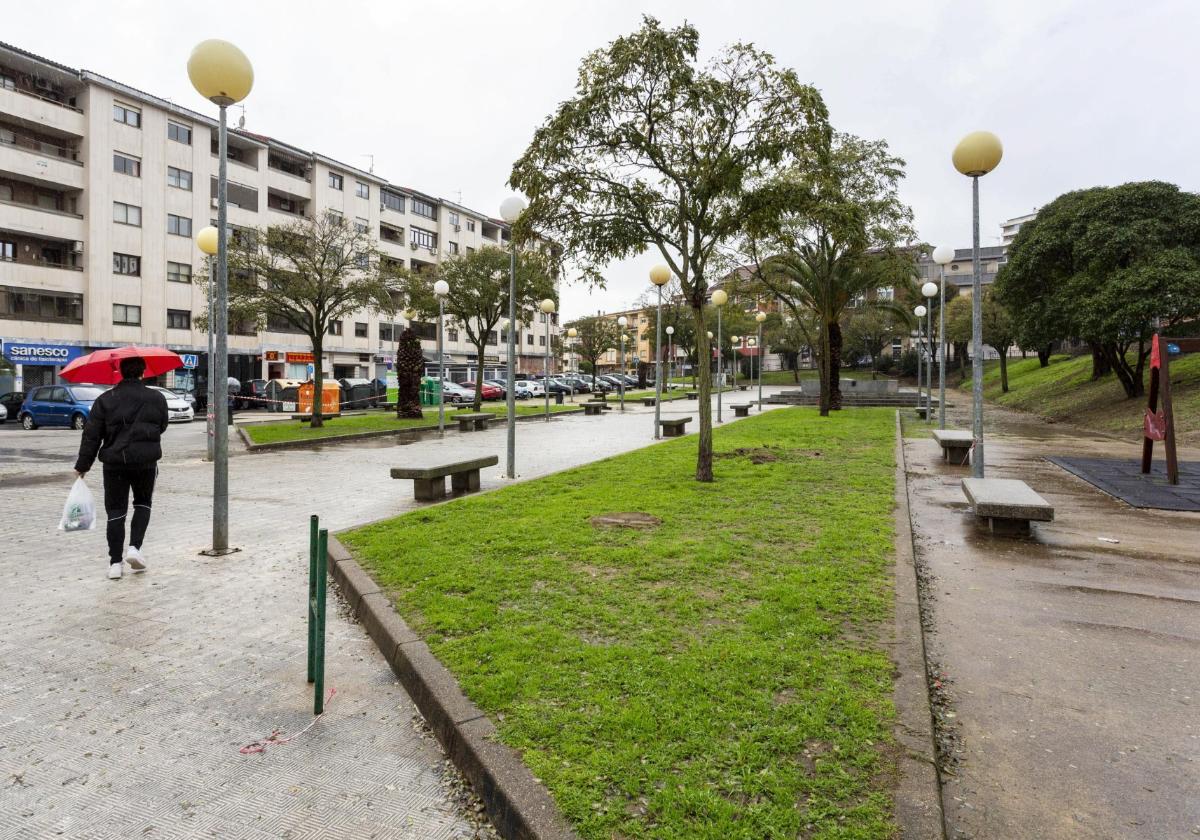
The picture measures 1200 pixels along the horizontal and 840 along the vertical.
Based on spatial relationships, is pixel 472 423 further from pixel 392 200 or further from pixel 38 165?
pixel 392 200

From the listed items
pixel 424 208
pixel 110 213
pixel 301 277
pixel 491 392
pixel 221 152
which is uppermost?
pixel 424 208

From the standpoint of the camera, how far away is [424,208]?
197 ft

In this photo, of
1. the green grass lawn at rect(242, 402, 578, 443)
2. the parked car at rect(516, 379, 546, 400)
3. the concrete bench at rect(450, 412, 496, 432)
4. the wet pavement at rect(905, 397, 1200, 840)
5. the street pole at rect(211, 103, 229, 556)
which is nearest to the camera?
the wet pavement at rect(905, 397, 1200, 840)

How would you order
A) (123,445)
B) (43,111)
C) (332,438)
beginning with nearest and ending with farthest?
(123,445), (332,438), (43,111)

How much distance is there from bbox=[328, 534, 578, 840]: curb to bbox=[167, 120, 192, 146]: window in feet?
146

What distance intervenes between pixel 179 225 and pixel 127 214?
110 inches

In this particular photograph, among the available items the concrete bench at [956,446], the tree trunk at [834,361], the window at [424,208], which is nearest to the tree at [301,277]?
the tree trunk at [834,361]

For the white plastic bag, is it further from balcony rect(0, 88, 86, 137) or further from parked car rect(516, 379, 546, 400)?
parked car rect(516, 379, 546, 400)

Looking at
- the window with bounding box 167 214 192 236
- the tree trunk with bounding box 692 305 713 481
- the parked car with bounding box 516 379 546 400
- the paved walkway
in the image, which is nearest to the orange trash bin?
the parked car with bounding box 516 379 546 400

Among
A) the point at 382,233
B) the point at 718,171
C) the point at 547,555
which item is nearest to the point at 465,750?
the point at 547,555

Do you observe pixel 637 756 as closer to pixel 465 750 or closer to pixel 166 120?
pixel 465 750

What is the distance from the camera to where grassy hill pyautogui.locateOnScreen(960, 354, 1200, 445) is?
19016mm

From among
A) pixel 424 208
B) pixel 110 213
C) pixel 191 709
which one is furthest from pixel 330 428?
pixel 424 208

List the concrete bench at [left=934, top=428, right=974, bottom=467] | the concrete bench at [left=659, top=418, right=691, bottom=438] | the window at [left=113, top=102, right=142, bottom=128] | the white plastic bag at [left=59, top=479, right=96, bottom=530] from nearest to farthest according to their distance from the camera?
1. the white plastic bag at [left=59, top=479, right=96, bottom=530]
2. the concrete bench at [left=934, top=428, right=974, bottom=467]
3. the concrete bench at [left=659, top=418, right=691, bottom=438]
4. the window at [left=113, top=102, right=142, bottom=128]
